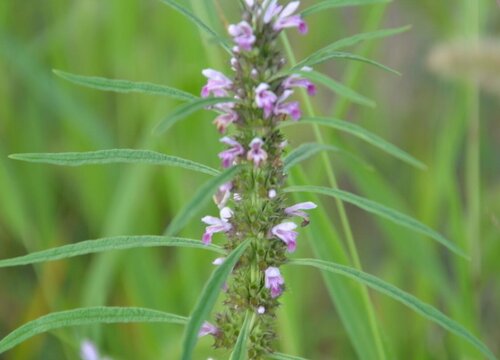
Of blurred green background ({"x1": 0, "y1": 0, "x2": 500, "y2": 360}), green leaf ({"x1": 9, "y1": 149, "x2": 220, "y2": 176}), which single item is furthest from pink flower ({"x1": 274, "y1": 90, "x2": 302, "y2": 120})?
blurred green background ({"x1": 0, "y1": 0, "x2": 500, "y2": 360})

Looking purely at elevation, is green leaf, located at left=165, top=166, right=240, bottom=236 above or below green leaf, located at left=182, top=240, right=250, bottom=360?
above

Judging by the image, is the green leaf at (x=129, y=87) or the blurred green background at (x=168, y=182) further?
the blurred green background at (x=168, y=182)

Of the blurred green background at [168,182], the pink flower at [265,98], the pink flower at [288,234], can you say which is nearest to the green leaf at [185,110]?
the pink flower at [265,98]

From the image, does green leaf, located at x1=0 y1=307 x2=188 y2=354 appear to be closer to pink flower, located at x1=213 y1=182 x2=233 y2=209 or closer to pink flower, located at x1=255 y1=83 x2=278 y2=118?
pink flower, located at x1=213 y1=182 x2=233 y2=209

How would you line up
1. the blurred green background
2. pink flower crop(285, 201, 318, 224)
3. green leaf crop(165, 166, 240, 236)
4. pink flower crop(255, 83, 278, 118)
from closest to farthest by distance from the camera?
green leaf crop(165, 166, 240, 236) < pink flower crop(255, 83, 278, 118) < pink flower crop(285, 201, 318, 224) < the blurred green background

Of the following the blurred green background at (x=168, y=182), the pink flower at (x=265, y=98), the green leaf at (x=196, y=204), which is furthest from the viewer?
the blurred green background at (x=168, y=182)

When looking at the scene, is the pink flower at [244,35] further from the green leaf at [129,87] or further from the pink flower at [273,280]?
the pink flower at [273,280]

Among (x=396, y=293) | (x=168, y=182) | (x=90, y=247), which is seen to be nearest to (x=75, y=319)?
(x=90, y=247)
